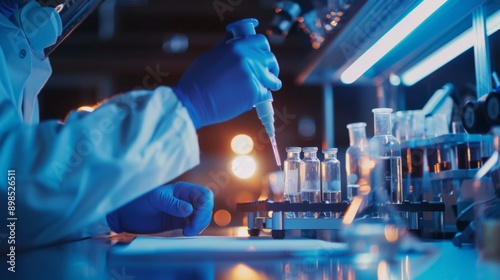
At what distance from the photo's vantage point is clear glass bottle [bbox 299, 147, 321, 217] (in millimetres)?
1579

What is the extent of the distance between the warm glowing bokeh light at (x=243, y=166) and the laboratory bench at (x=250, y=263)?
4007mm

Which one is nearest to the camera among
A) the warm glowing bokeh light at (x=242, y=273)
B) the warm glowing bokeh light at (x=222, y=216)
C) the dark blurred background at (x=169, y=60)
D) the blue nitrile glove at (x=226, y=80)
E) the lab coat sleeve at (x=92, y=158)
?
the warm glowing bokeh light at (x=242, y=273)

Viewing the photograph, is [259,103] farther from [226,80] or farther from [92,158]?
[92,158]

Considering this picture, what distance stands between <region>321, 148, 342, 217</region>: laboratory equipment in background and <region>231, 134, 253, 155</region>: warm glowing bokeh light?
12.2ft

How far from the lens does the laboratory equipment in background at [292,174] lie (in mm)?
1596

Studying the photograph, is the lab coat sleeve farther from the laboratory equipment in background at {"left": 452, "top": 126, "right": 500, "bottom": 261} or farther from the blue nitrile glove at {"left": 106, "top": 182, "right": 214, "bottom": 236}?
the laboratory equipment in background at {"left": 452, "top": 126, "right": 500, "bottom": 261}

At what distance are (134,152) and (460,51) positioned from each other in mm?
1425

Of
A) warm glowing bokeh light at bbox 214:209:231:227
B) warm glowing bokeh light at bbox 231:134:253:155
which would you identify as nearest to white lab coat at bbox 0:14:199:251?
warm glowing bokeh light at bbox 214:209:231:227

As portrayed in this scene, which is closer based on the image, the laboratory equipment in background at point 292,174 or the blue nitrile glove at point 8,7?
the blue nitrile glove at point 8,7

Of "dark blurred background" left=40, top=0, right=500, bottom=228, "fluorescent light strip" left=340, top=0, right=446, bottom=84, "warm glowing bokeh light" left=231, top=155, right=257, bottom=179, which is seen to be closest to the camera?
"fluorescent light strip" left=340, top=0, right=446, bottom=84

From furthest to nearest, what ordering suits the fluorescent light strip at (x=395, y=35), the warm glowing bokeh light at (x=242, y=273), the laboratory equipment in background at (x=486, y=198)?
the fluorescent light strip at (x=395, y=35) → the laboratory equipment in background at (x=486, y=198) → the warm glowing bokeh light at (x=242, y=273)

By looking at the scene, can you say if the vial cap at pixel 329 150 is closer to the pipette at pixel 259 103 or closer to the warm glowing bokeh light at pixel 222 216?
the pipette at pixel 259 103

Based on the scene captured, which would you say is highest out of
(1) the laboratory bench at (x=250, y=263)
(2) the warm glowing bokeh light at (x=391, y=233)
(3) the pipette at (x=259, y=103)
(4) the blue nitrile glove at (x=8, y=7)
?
(4) the blue nitrile glove at (x=8, y=7)

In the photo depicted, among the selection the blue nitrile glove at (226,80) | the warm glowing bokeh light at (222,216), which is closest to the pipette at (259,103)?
the blue nitrile glove at (226,80)
